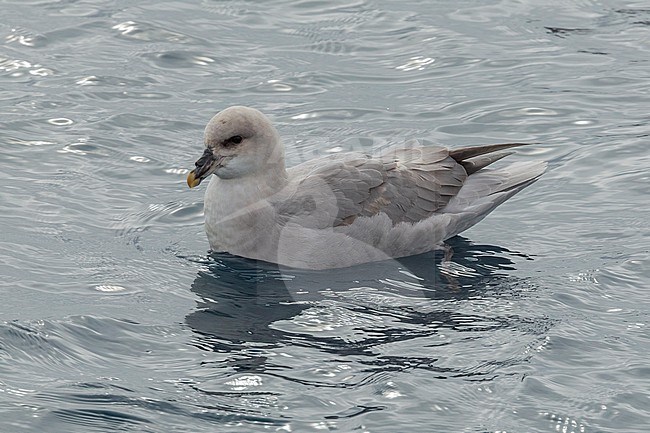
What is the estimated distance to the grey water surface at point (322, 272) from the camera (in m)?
7.04

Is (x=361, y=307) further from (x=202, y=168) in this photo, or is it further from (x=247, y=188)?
(x=202, y=168)

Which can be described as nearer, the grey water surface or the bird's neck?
the grey water surface

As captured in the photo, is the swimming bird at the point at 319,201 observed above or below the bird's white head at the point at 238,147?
below

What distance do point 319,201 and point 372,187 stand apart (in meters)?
0.43

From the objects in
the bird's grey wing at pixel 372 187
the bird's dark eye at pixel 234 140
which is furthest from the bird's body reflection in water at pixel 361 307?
the bird's dark eye at pixel 234 140

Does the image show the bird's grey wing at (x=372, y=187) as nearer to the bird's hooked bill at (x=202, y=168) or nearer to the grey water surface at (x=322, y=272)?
the grey water surface at (x=322, y=272)

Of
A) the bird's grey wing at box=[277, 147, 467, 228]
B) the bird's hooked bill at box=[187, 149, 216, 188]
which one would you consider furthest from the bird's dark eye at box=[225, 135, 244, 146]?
the bird's grey wing at box=[277, 147, 467, 228]

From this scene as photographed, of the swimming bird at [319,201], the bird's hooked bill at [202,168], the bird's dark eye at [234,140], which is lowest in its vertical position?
the swimming bird at [319,201]

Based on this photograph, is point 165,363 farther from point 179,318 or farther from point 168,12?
point 168,12

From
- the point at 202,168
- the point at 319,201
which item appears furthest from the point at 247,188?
the point at 319,201

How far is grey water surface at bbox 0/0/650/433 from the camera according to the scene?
23.1 feet

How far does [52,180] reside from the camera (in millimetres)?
10375

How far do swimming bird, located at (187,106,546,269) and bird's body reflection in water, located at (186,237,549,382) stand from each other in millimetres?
125

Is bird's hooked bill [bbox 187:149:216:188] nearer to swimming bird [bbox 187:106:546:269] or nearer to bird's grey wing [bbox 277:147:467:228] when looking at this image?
swimming bird [bbox 187:106:546:269]
